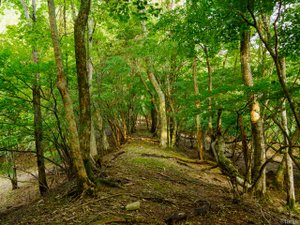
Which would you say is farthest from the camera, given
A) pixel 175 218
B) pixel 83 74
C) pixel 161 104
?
pixel 161 104

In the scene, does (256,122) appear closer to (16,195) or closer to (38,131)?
(38,131)

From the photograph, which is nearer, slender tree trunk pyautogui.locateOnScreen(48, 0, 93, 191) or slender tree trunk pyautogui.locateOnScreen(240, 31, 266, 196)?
slender tree trunk pyautogui.locateOnScreen(48, 0, 93, 191)

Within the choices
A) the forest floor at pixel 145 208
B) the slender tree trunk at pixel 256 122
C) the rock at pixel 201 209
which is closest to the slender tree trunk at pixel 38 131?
the forest floor at pixel 145 208

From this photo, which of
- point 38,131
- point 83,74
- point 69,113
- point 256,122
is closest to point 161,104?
point 38,131

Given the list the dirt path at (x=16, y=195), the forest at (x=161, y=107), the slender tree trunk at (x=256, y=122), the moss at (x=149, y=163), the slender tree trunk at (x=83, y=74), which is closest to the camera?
the forest at (x=161, y=107)

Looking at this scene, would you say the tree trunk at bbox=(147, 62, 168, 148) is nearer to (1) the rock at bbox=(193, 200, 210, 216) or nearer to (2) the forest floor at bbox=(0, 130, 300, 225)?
(2) the forest floor at bbox=(0, 130, 300, 225)

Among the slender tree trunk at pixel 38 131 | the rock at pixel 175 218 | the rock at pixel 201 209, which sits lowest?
the rock at pixel 201 209

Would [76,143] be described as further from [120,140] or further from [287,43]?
[120,140]

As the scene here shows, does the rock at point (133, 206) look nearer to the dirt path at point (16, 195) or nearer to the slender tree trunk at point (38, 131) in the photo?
the slender tree trunk at point (38, 131)

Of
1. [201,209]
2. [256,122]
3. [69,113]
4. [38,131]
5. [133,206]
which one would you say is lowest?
[201,209]

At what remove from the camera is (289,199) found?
10.2m

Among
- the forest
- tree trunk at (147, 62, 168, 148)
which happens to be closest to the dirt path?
the forest

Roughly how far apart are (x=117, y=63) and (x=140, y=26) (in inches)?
103

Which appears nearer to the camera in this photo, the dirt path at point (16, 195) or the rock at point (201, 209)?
the rock at point (201, 209)
